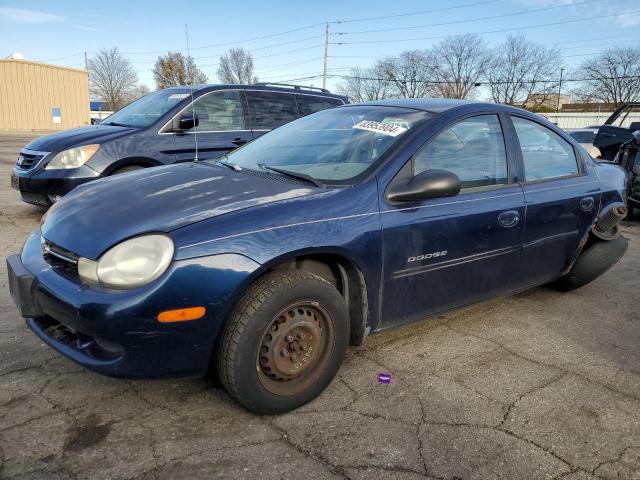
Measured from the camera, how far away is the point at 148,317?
6.81ft

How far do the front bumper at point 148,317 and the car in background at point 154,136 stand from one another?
11.4ft

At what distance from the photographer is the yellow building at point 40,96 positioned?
35969mm

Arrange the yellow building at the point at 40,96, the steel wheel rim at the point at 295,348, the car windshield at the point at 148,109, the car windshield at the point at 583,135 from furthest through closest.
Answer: the yellow building at the point at 40,96 < the car windshield at the point at 583,135 < the car windshield at the point at 148,109 < the steel wheel rim at the point at 295,348

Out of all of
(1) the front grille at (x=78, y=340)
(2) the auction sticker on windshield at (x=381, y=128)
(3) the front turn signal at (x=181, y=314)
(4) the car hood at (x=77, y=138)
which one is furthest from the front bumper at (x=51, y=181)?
(3) the front turn signal at (x=181, y=314)

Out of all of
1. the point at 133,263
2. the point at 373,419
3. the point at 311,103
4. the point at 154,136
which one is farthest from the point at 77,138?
the point at 373,419

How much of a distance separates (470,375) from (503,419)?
450 millimetres

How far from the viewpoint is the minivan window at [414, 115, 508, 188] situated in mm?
2980

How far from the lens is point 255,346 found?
88.8 inches

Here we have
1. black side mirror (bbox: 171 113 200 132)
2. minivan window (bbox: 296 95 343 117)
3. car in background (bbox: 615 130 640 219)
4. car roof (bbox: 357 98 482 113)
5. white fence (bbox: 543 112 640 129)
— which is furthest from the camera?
white fence (bbox: 543 112 640 129)

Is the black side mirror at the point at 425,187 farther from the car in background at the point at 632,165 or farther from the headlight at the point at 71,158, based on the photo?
the car in background at the point at 632,165

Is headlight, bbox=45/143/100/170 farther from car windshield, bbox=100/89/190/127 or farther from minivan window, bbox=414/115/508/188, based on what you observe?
minivan window, bbox=414/115/508/188

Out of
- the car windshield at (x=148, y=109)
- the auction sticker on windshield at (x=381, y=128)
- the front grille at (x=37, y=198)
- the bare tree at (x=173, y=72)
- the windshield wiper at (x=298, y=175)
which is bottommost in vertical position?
the front grille at (x=37, y=198)

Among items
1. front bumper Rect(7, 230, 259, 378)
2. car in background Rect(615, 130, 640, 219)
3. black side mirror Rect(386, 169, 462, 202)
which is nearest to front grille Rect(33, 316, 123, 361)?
front bumper Rect(7, 230, 259, 378)

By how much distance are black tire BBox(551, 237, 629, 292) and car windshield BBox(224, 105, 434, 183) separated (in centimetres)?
198
